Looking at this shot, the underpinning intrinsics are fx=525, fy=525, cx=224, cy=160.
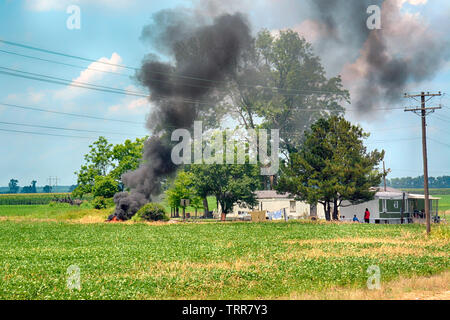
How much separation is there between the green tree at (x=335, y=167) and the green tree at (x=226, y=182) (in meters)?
11.0

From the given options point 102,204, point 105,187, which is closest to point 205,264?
point 102,204

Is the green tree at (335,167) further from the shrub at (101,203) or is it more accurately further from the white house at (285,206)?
the shrub at (101,203)

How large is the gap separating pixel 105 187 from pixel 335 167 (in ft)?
126

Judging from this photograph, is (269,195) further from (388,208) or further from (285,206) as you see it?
(388,208)

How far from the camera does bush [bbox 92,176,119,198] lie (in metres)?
79.1

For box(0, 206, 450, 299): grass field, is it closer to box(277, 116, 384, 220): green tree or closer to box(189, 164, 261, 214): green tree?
box(277, 116, 384, 220): green tree

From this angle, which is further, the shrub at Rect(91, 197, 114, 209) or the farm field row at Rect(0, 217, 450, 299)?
the shrub at Rect(91, 197, 114, 209)

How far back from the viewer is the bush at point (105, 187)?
79125mm

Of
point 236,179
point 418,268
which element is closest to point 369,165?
point 236,179

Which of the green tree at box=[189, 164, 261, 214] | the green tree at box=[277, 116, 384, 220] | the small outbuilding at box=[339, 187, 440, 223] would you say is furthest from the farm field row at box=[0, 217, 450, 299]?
the green tree at box=[189, 164, 261, 214]

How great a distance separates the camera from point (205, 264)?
77.1ft

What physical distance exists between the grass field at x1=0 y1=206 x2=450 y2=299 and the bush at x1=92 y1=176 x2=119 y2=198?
39.8m

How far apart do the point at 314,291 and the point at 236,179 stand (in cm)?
5396
